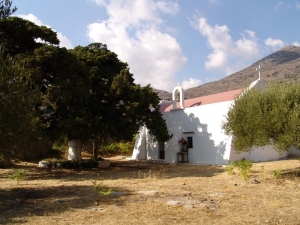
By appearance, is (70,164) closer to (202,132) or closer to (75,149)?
(75,149)

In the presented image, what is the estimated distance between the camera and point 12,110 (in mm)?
9141

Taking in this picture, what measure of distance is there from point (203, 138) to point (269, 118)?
1011 cm

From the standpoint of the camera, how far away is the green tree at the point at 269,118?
441 inches

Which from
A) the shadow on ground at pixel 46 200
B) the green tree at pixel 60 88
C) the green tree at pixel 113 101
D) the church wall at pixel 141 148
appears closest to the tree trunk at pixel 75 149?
the green tree at pixel 60 88

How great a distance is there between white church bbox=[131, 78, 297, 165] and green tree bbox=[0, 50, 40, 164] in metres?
11.7

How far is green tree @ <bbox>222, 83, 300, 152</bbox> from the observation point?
36.8 ft

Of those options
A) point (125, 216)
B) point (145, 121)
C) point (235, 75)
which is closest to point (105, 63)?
point (145, 121)

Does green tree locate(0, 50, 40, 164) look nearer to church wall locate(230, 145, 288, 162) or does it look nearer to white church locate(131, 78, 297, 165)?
white church locate(131, 78, 297, 165)

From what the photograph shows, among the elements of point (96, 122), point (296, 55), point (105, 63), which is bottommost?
point (96, 122)

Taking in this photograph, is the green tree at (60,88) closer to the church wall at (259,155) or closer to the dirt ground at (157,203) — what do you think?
the dirt ground at (157,203)

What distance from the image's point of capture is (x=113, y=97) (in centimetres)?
1862

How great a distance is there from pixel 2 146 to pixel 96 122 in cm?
702

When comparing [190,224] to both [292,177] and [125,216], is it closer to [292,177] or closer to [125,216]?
[125,216]

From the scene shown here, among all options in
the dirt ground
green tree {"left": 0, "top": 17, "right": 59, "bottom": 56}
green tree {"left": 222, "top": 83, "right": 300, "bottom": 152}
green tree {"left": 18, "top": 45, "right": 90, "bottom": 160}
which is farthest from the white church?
green tree {"left": 0, "top": 17, "right": 59, "bottom": 56}
